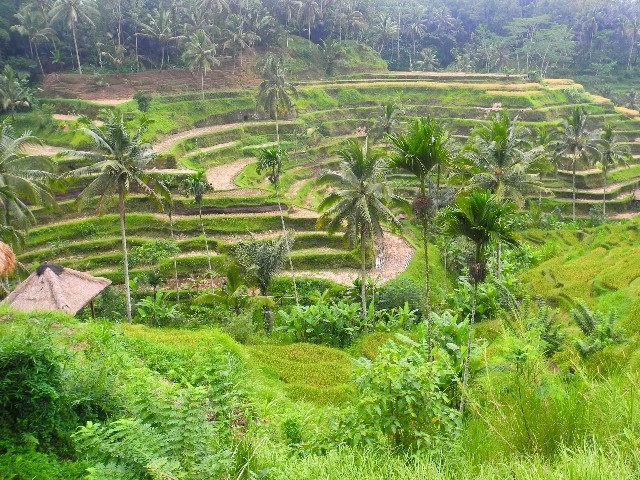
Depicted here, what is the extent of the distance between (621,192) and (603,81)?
126 ft

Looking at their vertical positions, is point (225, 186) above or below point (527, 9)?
below

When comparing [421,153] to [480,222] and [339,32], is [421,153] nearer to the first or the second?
[480,222]

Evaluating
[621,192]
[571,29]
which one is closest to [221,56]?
[621,192]

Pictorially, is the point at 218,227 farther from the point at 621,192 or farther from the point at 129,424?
the point at 621,192

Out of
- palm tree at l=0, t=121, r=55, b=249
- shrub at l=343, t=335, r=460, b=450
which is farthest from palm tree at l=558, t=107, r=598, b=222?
shrub at l=343, t=335, r=460, b=450

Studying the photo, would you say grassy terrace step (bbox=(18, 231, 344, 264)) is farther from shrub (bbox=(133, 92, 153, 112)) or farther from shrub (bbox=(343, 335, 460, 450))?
shrub (bbox=(343, 335, 460, 450))

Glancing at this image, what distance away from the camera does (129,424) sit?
4.70 meters

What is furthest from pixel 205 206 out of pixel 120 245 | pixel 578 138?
pixel 578 138

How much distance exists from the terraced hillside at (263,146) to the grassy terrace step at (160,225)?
0.06 meters

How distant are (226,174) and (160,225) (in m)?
9.58

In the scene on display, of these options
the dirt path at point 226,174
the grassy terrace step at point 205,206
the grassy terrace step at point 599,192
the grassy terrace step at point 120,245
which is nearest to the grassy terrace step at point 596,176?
the grassy terrace step at point 599,192

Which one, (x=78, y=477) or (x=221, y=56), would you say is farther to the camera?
(x=221, y=56)

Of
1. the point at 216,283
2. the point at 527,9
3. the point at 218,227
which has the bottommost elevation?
the point at 216,283

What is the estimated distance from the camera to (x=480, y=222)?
6.53 meters
